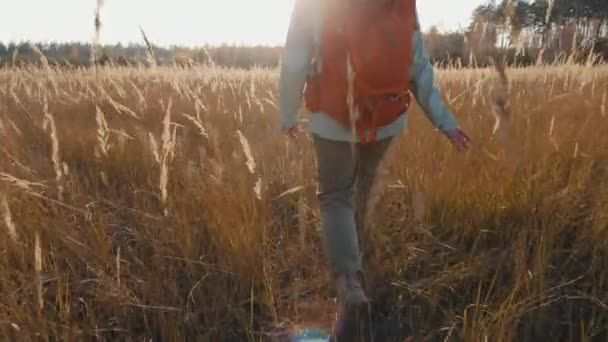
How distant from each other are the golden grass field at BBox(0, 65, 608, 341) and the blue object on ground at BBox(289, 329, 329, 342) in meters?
0.07

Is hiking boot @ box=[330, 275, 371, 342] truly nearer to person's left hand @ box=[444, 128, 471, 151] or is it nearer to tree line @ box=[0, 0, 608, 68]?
person's left hand @ box=[444, 128, 471, 151]

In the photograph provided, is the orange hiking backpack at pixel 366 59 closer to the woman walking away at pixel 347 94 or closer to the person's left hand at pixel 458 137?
the woman walking away at pixel 347 94

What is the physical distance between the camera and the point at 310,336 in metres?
1.45

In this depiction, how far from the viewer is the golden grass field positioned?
4.71ft

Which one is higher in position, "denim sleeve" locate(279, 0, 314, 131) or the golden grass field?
"denim sleeve" locate(279, 0, 314, 131)

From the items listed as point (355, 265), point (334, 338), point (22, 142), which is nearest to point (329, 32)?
point (355, 265)

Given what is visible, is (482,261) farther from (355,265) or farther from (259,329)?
(259,329)

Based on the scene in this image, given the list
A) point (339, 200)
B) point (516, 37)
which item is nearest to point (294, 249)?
point (339, 200)

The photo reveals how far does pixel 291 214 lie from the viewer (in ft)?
7.34

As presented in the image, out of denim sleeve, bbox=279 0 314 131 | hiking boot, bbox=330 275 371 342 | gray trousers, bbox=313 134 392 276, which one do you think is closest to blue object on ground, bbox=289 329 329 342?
hiking boot, bbox=330 275 371 342

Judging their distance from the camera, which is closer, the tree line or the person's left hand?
the tree line

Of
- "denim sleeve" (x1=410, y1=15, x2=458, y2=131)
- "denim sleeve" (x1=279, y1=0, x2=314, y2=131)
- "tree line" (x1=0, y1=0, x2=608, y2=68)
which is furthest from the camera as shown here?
"denim sleeve" (x1=410, y1=15, x2=458, y2=131)

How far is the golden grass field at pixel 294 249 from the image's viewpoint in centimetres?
144

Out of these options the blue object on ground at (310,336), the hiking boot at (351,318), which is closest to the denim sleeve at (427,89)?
the hiking boot at (351,318)
